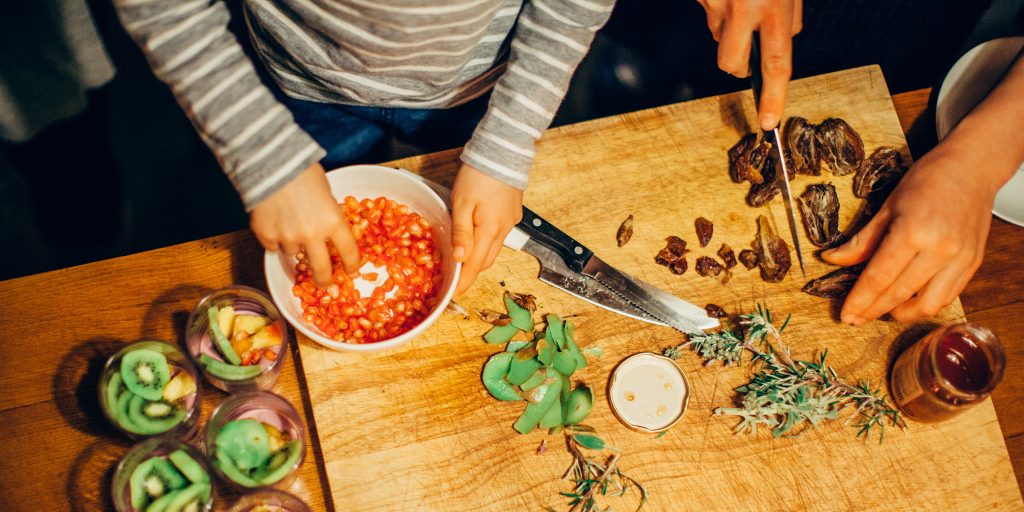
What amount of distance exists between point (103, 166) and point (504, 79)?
1.57 meters

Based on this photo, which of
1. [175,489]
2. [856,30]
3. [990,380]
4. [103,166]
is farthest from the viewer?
[856,30]

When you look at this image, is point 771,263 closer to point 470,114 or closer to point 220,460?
point 470,114

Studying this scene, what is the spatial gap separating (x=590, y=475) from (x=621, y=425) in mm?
118

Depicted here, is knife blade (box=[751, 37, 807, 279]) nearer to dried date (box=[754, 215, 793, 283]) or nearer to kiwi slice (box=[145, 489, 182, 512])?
dried date (box=[754, 215, 793, 283])

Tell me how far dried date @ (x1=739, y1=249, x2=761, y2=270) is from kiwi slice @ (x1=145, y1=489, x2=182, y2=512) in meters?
1.15

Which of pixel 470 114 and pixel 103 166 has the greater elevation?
pixel 470 114

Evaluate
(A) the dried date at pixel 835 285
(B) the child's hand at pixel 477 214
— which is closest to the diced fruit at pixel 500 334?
(B) the child's hand at pixel 477 214

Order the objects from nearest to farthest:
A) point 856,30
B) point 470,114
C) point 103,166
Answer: point 470,114 < point 103,166 < point 856,30

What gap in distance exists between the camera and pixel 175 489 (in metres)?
1.08

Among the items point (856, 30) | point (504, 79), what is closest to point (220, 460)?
point (504, 79)

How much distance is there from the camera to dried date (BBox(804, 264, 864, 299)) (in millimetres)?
1370

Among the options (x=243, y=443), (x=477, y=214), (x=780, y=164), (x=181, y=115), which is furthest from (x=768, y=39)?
(x=181, y=115)

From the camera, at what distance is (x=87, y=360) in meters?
1.29

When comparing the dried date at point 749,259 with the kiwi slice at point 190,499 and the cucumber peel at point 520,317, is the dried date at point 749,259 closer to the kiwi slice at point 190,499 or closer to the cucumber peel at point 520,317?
the cucumber peel at point 520,317
